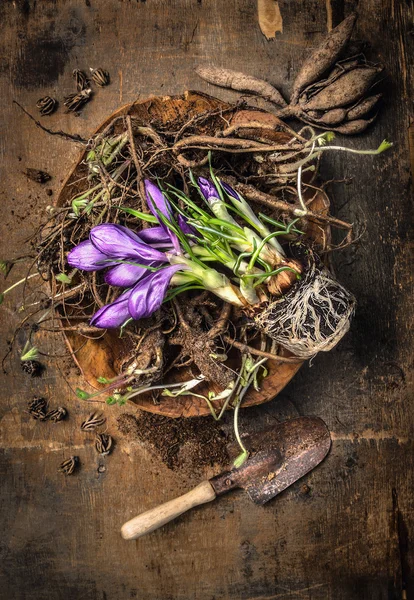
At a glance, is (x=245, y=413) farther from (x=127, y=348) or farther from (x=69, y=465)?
(x=69, y=465)

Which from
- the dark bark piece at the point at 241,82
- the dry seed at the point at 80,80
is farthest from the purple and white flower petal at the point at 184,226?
the dry seed at the point at 80,80

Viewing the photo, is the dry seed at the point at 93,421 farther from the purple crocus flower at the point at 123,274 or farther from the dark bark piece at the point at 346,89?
the dark bark piece at the point at 346,89

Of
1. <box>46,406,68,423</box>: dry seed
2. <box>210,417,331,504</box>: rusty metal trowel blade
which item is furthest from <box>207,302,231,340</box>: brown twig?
<box>46,406,68,423</box>: dry seed

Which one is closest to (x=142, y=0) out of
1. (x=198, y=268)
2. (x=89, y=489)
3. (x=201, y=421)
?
(x=198, y=268)

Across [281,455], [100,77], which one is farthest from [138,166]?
[281,455]

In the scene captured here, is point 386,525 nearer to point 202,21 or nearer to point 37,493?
point 37,493

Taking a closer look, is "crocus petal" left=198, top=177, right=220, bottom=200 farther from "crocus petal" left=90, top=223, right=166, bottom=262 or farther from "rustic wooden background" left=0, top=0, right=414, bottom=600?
"rustic wooden background" left=0, top=0, right=414, bottom=600
